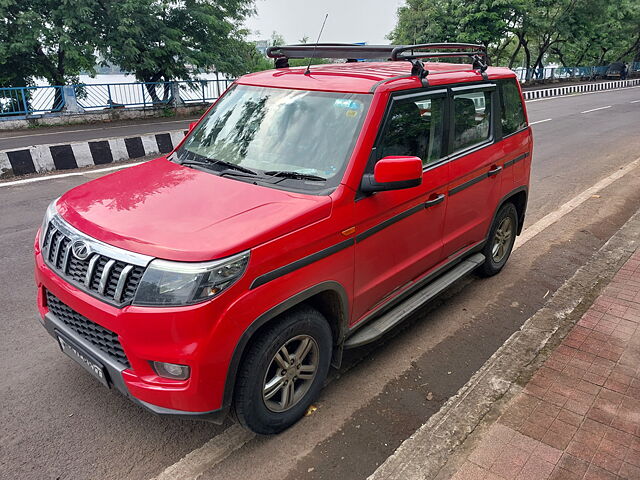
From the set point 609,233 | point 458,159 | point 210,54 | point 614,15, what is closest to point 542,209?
point 609,233

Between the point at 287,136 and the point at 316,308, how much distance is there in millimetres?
1127

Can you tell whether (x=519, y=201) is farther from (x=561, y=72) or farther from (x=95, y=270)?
(x=561, y=72)

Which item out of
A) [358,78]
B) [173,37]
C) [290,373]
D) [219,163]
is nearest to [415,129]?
[358,78]

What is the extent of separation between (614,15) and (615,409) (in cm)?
4959

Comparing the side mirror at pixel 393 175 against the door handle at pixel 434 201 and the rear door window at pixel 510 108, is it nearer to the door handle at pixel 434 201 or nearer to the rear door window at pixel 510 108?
the door handle at pixel 434 201

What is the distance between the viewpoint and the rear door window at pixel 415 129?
10.7 feet

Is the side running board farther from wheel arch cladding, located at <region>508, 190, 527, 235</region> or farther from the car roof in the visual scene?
the car roof

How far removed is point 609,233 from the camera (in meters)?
6.41

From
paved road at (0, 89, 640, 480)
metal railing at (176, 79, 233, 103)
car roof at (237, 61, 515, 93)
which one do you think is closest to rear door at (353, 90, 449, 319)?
car roof at (237, 61, 515, 93)

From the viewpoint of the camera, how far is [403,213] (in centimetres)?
337

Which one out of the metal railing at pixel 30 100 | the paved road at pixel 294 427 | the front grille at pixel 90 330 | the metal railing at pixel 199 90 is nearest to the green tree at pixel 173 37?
the metal railing at pixel 199 90

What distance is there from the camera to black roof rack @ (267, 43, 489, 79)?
3.66 meters

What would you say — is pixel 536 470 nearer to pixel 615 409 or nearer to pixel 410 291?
pixel 615 409

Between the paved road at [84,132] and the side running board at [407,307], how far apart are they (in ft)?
41.1
